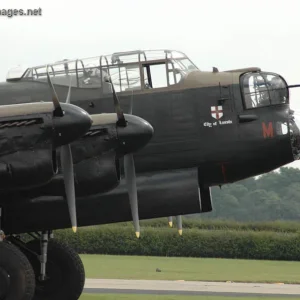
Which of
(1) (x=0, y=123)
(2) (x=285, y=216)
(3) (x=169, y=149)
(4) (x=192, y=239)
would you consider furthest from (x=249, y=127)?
(2) (x=285, y=216)

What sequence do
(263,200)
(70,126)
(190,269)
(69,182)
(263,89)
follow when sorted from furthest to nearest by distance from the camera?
(263,200), (190,269), (263,89), (69,182), (70,126)

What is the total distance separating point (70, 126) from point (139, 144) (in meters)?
1.73

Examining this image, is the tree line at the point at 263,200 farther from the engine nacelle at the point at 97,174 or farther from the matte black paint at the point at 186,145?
the engine nacelle at the point at 97,174

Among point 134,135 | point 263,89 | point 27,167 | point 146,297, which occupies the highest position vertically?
point 263,89

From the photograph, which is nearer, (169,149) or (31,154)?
(31,154)

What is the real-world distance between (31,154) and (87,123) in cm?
118

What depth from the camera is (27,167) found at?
1689 cm

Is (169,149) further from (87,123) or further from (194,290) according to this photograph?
(194,290)

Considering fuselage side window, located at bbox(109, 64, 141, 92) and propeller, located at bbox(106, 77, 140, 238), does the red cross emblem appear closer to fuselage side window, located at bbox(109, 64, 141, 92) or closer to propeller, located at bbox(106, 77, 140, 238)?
fuselage side window, located at bbox(109, 64, 141, 92)

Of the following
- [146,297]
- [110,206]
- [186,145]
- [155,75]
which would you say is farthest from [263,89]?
[146,297]

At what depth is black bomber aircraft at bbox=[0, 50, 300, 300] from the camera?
1808 cm

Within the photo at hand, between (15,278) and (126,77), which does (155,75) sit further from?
(15,278)

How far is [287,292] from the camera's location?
1033 inches

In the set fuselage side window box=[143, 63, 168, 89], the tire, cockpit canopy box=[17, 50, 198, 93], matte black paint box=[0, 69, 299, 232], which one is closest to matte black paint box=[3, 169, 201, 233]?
matte black paint box=[0, 69, 299, 232]
